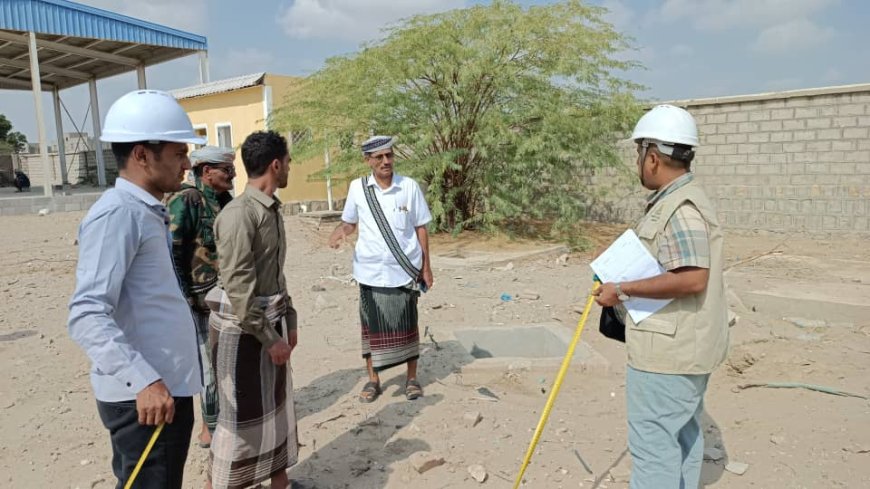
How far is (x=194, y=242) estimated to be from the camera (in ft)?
10.1

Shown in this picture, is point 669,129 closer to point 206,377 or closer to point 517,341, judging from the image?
point 206,377

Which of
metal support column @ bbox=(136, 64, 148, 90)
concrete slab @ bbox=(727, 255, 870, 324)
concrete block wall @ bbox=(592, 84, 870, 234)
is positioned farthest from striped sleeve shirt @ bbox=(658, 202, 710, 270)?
metal support column @ bbox=(136, 64, 148, 90)

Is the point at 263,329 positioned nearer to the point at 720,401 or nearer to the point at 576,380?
the point at 576,380

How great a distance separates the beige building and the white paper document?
12.8 metres

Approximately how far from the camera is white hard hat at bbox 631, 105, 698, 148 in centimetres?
207

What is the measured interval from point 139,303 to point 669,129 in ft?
5.96

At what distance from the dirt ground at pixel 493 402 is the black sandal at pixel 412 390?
0.05m

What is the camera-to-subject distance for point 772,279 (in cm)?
743

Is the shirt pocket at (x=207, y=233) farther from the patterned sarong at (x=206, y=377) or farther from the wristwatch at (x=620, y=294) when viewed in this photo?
the wristwatch at (x=620, y=294)

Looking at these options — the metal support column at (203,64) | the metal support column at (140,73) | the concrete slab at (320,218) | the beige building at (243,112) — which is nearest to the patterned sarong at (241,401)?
the concrete slab at (320,218)

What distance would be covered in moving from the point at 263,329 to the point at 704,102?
10862 millimetres

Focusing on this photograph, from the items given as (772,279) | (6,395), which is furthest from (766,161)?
(6,395)

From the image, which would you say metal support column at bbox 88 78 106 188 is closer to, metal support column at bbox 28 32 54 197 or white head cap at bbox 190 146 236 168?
metal support column at bbox 28 32 54 197

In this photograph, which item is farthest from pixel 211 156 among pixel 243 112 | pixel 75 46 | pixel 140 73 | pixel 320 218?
pixel 140 73
